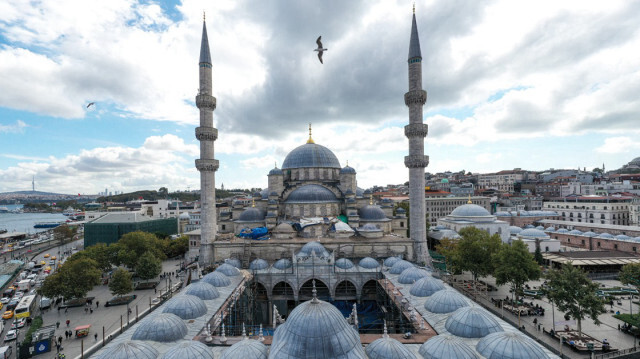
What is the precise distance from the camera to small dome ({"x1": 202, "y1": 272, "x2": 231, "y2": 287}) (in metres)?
22.5

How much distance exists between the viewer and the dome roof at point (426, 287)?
20109mm

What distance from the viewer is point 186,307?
57.1ft

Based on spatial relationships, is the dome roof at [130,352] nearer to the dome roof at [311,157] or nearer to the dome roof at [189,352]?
Result: the dome roof at [189,352]

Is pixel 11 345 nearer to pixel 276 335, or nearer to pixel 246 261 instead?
pixel 246 261

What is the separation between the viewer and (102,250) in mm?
36219

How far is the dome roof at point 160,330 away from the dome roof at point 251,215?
23554mm

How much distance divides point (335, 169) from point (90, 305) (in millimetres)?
30725

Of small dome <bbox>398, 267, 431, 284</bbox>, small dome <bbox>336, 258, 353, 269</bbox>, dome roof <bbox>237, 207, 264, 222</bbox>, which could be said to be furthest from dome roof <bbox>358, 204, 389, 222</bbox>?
small dome <bbox>398, 267, 431, 284</bbox>

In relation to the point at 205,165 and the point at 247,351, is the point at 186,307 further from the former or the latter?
the point at 205,165

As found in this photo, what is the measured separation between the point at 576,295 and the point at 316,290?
17.6m

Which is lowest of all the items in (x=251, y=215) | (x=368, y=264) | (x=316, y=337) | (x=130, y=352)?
(x=368, y=264)

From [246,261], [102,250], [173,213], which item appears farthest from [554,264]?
[173,213]

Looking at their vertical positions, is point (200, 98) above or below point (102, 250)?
above

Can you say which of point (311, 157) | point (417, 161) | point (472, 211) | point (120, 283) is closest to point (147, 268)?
point (120, 283)
